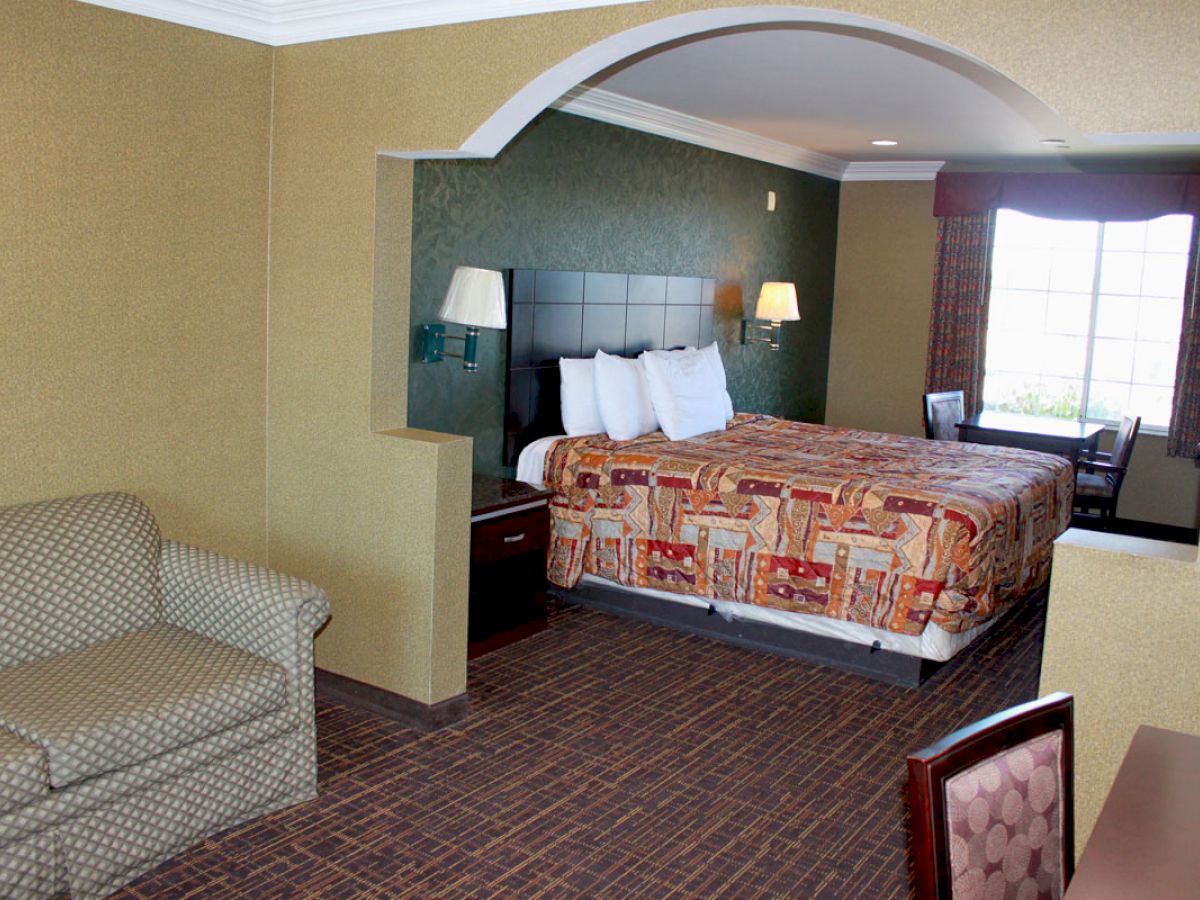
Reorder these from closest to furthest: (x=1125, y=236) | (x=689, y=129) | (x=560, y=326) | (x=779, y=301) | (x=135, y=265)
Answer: (x=135, y=265), (x=560, y=326), (x=689, y=129), (x=779, y=301), (x=1125, y=236)

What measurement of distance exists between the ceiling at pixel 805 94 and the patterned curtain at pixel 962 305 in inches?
18.4

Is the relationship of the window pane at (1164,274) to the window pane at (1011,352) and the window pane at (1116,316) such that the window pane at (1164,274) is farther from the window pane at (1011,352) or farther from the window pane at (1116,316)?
the window pane at (1011,352)

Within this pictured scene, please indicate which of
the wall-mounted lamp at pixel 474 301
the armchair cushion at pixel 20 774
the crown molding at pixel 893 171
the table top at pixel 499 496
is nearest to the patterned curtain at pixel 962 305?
the crown molding at pixel 893 171

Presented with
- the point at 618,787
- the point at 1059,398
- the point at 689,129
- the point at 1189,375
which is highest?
the point at 689,129

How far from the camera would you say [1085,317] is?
752 centimetres

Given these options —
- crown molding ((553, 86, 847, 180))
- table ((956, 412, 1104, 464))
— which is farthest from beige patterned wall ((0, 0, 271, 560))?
table ((956, 412, 1104, 464))

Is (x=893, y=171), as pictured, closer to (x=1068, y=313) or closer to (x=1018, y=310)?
(x=1018, y=310)

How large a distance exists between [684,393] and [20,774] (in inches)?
146

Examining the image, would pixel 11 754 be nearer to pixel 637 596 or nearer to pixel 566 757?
pixel 566 757

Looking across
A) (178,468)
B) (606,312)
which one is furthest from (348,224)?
(606,312)

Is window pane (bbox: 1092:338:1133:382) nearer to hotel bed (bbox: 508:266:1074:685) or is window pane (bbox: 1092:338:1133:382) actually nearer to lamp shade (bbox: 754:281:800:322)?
lamp shade (bbox: 754:281:800:322)

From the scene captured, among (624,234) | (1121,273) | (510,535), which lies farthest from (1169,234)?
(510,535)

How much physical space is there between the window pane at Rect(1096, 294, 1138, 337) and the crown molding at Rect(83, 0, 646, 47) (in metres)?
5.50

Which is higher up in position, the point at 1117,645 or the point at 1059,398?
the point at 1059,398
